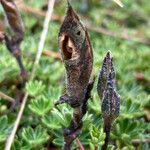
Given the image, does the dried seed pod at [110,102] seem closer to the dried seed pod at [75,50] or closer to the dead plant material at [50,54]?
the dried seed pod at [75,50]

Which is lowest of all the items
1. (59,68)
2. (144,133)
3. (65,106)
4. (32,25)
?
(144,133)

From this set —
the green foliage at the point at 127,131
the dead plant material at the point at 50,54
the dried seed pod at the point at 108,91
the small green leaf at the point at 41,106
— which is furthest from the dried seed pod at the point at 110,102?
the dead plant material at the point at 50,54

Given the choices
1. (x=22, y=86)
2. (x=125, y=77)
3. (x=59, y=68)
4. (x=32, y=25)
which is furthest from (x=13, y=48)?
(x=32, y=25)

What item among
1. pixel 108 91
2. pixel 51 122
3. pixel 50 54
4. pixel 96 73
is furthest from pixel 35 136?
pixel 50 54

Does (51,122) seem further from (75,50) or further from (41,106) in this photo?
(75,50)

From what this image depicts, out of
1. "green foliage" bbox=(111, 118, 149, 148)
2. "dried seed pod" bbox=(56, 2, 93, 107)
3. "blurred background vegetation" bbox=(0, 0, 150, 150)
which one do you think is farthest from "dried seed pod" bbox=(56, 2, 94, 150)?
"green foliage" bbox=(111, 118, 149, 148)

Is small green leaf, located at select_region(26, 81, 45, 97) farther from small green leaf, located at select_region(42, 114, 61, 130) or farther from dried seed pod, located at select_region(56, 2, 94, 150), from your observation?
dried seed pod, located at select_region(56, 2, 94, 150)

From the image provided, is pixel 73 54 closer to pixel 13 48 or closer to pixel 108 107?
pixel 108 107
